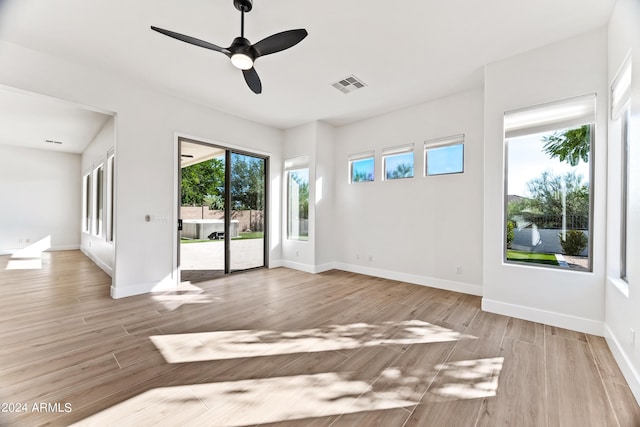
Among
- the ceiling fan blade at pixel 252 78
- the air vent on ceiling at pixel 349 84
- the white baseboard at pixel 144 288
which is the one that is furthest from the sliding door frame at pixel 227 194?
the air vent on ceiling at pixel 349 84

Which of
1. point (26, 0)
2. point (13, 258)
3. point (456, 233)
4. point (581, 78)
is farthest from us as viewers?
point (13, 258)

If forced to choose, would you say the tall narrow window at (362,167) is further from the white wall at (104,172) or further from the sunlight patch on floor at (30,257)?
the sunlight patch on floor at (30,257)

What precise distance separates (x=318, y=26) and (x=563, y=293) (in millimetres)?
3851

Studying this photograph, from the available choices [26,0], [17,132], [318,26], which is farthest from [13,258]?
[318,26]

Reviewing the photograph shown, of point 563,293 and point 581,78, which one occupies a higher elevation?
point 581,78

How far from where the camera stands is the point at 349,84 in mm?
3904

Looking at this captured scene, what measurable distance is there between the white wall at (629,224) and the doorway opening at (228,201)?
17.0 feet

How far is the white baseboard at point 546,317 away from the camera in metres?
2.66

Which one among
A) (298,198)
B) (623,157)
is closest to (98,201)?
(298,198)

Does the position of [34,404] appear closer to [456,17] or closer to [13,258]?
[456,17]

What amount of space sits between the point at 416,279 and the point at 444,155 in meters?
2.18

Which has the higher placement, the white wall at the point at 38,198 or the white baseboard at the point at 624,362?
the white wall at the point at 38,198

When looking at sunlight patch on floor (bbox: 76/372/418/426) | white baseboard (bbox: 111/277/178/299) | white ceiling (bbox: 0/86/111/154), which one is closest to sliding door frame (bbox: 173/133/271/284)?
white baseboard (bbox: 111/277/178/299)

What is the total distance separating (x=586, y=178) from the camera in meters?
2.82
